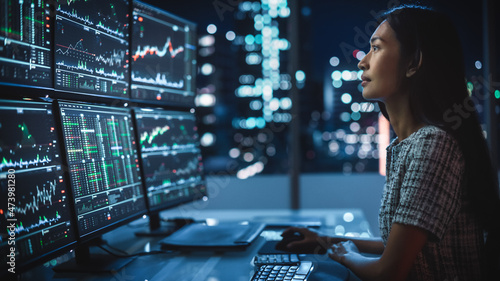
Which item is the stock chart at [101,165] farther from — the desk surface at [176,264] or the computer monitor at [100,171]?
the desk surface at [176,264]

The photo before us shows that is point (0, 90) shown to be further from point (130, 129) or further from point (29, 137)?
point (130, 129)

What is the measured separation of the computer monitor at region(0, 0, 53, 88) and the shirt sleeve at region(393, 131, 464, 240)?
1061 millimetres

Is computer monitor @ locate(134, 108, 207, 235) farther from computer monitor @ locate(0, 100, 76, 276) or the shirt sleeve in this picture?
the shirt sleeve

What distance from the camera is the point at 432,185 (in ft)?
3.13

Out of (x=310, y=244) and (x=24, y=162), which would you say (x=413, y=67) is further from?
(x=24, y=162)

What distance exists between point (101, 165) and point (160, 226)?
627mm

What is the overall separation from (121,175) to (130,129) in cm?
20


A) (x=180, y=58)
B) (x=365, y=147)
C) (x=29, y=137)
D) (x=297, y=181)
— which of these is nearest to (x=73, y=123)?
(x=29, y=137)

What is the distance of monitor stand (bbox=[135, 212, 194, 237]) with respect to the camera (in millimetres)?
1718

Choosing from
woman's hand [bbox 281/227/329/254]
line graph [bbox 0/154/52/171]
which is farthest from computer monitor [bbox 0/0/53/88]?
woman's hand [bbox 281/227/329/254]

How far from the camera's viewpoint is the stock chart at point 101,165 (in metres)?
1.18

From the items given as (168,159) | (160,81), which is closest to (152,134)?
(168,159)

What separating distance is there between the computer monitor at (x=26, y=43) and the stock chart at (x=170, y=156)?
19.3 inches

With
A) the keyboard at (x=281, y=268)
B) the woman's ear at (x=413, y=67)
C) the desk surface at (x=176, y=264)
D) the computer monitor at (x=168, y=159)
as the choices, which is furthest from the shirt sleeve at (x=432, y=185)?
the computer monitor at (x=168, y=159)
